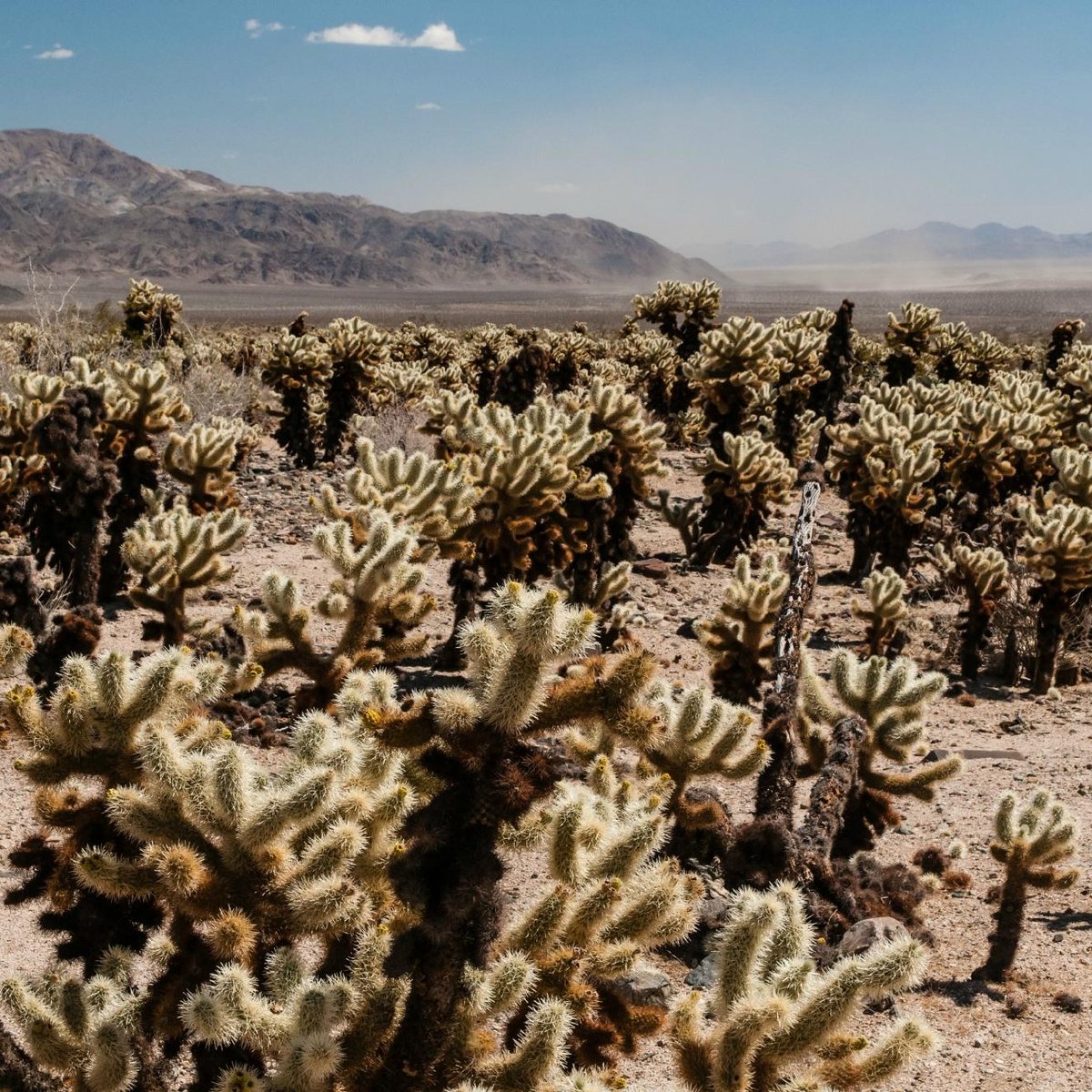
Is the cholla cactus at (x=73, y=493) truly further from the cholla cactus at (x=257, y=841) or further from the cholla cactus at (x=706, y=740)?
the cholla cactus at (x=257, y=841)

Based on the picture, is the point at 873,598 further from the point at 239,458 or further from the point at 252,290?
the point at 252,290

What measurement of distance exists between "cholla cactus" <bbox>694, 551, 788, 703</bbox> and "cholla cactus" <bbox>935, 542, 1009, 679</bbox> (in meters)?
3.35

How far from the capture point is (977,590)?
37.0 feet

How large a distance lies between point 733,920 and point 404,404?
17.9m

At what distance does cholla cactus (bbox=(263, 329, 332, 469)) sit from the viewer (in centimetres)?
1759

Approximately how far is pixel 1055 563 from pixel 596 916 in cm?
873

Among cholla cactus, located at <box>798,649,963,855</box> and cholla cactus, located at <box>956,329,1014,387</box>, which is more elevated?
cholla cactus, located at <box>956,329,1014,387</box>

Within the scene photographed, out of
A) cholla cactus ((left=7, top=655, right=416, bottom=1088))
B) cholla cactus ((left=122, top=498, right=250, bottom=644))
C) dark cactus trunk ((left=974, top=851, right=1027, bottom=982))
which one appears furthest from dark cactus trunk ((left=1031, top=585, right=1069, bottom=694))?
cholla cactus ((left=7, top=655, right=416, bottom=1088))

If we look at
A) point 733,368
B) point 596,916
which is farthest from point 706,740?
point 733,368

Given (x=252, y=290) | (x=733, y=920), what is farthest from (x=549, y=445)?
(x=252, y=290)

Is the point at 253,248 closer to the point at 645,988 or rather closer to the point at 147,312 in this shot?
the point at 147,312

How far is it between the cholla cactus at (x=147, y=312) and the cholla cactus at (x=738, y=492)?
47.0ft

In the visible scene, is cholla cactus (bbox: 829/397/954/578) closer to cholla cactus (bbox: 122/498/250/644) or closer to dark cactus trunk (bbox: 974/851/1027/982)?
dark cactus trunk (bbox: 974/851/1027/982)

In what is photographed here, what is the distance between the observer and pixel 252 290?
135000mm
